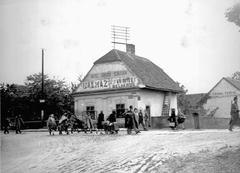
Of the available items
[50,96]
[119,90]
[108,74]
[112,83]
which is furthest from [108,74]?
[50,96]

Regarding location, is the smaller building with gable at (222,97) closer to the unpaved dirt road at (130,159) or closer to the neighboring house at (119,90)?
the neighboring house at (119,90)

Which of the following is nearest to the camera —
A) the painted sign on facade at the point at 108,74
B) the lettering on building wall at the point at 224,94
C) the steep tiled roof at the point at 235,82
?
the painted sign on facade at the point at 108,74

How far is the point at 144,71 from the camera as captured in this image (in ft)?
108

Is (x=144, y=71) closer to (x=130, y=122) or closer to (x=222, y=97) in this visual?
(x=222, y=97)

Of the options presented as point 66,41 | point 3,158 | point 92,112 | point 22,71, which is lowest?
point 3,158

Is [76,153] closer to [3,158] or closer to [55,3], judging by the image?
[3,158]

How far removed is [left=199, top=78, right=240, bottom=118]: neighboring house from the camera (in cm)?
3431

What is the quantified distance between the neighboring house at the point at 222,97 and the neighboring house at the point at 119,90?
662 cm

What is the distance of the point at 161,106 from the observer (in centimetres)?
3180

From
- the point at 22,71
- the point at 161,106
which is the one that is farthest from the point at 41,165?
the point at 161,106

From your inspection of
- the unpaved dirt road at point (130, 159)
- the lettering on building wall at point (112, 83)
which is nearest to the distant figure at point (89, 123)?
the lettering on building wall at point (112, 83)

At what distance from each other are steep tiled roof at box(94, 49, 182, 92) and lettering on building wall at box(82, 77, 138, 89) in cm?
84

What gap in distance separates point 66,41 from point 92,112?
1306 cm

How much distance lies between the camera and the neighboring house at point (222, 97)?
1351 inches
